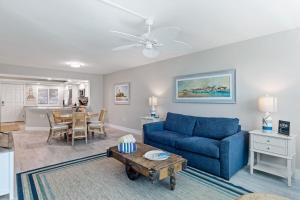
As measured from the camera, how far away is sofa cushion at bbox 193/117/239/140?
3092 millimetres

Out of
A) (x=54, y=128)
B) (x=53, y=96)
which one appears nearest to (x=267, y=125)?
(x=54, y=128)

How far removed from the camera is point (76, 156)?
364cm

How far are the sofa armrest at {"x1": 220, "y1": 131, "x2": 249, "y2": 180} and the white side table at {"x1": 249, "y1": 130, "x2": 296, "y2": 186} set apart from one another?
0.17 meters

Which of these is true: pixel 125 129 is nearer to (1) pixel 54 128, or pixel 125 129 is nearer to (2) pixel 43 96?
(1) pixel 54 128

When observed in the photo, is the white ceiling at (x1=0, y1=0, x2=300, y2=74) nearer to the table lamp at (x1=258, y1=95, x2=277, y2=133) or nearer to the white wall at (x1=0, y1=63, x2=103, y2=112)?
the table lamp at (x1=258, y1=95, x2=277, y2=133)

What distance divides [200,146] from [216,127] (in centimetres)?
64

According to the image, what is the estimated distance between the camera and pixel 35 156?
3.61 meters

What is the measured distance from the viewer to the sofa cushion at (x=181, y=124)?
3.69 meters

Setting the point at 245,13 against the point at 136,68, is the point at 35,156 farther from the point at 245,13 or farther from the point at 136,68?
the point at 245,13

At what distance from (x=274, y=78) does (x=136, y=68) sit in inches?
158

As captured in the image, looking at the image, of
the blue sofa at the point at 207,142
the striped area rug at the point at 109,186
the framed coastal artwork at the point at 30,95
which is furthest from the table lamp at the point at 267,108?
the framed coastal artwork at the point at 30,95

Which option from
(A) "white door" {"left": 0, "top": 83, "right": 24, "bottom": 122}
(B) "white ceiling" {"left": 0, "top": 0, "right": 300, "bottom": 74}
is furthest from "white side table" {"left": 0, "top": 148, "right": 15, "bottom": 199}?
(A) "white door" {"left": 0, "top": 83, "right": 24, "bottom": 122}

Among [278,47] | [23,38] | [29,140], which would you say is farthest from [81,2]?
[29,140]

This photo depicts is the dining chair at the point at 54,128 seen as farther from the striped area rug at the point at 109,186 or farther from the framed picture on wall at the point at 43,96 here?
the framed picture on wall at the point at 43,96
